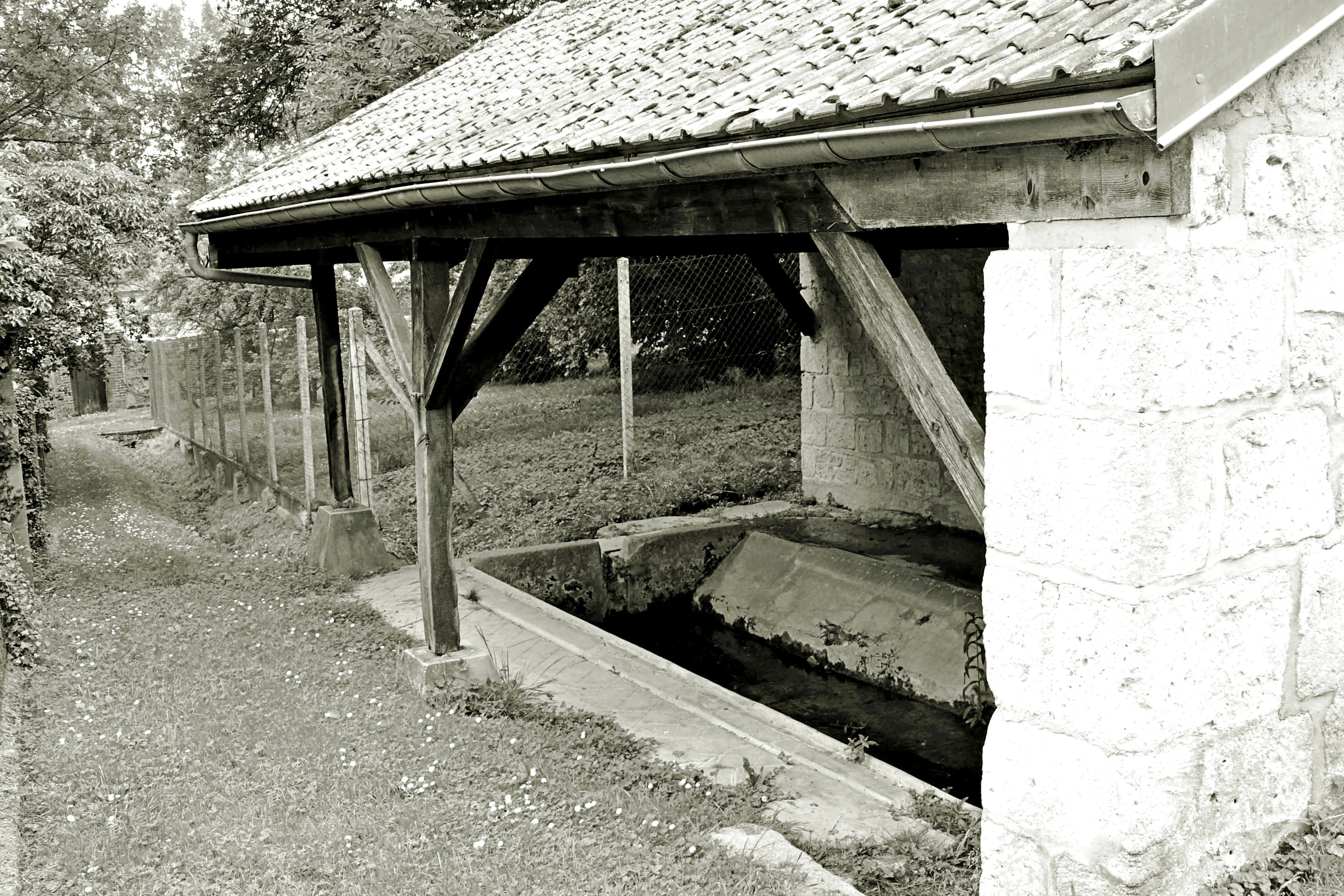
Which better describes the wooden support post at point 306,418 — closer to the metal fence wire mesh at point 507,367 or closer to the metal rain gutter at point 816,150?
the metal fence wire mesh at point 507,367

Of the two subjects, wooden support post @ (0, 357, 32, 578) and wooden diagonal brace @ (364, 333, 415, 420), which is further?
wooden support post @ (0, 357, 32, 578)

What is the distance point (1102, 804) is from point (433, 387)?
12.4ft

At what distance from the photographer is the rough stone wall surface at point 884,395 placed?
28.4 ft

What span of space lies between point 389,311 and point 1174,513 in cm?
422

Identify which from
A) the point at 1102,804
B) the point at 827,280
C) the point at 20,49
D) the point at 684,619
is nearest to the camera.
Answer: the point at 1102,804

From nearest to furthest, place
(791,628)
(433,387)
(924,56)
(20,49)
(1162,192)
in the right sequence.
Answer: (1162,192) < (924,56) < (433,387) < (791,628) < (20,49)

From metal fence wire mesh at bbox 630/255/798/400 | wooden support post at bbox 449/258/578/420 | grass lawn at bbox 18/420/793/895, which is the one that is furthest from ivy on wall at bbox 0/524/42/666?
metal fence wire mesh at bbox 630/255/798/400

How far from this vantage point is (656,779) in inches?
177

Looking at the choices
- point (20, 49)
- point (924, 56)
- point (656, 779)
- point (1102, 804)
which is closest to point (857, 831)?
point (656, 779)

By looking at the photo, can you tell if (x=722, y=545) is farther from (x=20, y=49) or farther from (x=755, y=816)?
(x=20, y=49)

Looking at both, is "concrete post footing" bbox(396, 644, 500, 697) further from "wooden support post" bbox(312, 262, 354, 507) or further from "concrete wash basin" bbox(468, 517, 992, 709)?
"wooden support post" bbox(312, 262, 354, 507)

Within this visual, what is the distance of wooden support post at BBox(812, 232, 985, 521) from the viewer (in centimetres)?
299

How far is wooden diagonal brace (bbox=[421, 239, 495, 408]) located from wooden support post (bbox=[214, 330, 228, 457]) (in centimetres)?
663

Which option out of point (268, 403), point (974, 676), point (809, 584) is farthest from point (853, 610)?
point (268, 403)
